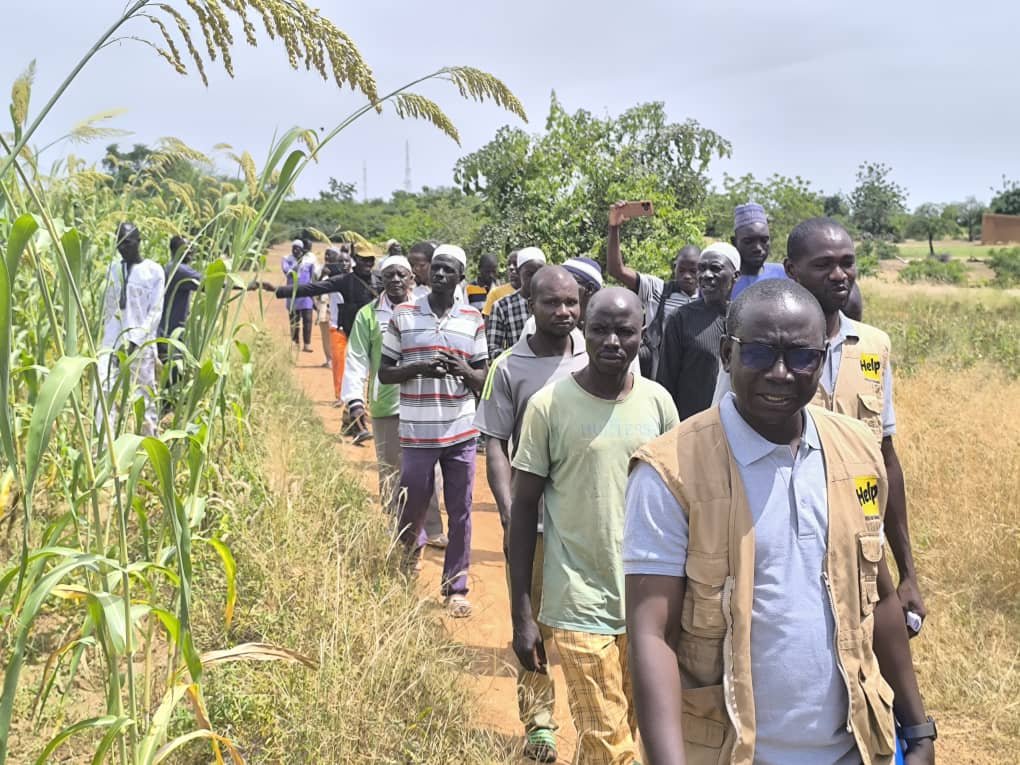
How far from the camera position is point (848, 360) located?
293cm

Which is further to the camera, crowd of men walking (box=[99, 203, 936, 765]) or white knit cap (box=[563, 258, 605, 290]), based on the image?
white knit cap (box=[563, 258, 605, 290])

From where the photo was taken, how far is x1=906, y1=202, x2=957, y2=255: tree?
69750 millimetres

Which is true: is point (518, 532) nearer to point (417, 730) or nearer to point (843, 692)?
point (417, 730)

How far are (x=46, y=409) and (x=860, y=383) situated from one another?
2.25 metres

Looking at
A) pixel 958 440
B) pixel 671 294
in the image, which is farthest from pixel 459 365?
pixel 958 440

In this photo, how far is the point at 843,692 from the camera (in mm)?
1783

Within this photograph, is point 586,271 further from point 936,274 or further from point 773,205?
point 936,274

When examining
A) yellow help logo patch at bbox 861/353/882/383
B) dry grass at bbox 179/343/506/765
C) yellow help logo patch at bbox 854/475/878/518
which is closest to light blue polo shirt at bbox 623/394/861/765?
yellow help logo patch at bbox 854/475/878/518

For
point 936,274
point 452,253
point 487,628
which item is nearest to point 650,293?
point 452,253

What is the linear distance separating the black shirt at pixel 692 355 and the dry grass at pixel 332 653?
147 cm

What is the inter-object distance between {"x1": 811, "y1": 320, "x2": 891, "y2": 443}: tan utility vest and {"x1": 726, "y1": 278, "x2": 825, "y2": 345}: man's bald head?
1.14 m

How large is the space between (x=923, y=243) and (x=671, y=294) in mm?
75268

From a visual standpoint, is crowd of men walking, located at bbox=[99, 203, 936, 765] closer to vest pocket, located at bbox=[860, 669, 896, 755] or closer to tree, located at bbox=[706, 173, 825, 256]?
vest pocket, located at bbox=[860, 669, 896, 755]

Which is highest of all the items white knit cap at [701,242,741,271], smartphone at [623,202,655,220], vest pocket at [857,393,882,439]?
smartphone at [623,202,655,220]
